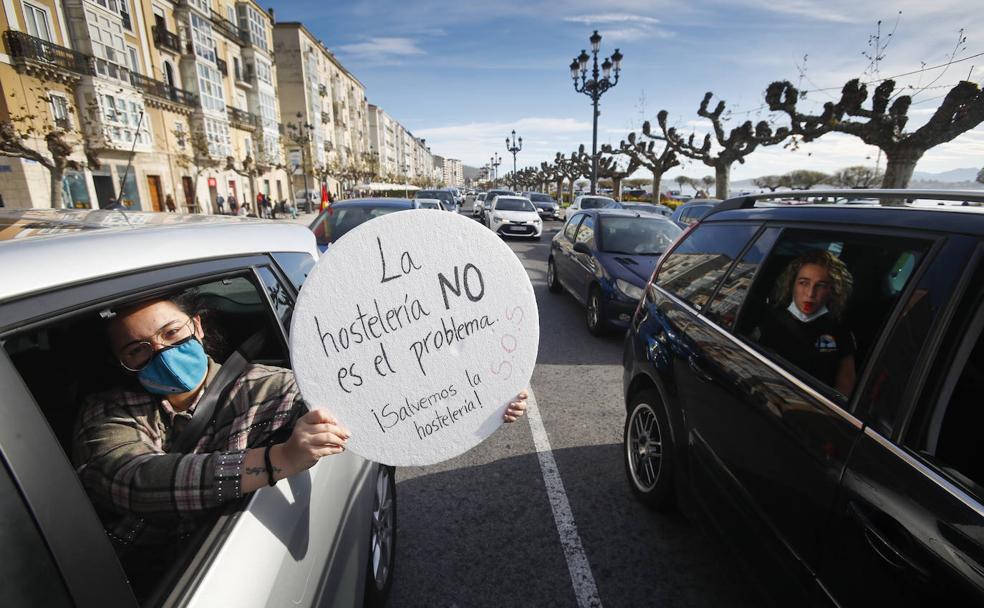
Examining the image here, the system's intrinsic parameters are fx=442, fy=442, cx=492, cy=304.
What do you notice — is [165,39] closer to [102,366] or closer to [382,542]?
[102,366]

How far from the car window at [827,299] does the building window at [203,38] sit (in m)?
44.5

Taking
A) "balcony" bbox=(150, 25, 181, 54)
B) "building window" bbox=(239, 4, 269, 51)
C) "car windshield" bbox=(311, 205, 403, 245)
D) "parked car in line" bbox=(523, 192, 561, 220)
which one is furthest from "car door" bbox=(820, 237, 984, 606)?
"building window" bbox=(239, 4, 269, 51)

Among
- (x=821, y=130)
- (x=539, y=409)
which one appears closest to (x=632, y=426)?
(x=539, y=409)

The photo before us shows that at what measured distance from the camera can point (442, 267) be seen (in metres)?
1.20

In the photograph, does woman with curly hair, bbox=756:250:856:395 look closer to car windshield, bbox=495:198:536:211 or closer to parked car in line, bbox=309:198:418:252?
parked car in line, bbox=309:198:418:252

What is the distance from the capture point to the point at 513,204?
58.1 feet

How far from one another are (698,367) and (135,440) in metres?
2.30

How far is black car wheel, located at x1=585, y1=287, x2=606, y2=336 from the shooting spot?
6.09 meters

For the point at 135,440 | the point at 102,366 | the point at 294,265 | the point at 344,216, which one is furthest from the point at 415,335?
the point at 344,216

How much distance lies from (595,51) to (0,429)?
20.0 metres

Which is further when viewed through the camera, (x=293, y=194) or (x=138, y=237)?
(x=293, y=194)

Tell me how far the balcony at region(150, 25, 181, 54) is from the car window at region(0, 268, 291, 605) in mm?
40293

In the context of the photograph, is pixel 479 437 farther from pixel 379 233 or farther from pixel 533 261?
pixel 533 261

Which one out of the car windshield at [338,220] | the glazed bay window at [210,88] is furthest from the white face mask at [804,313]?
the glazed bay window at [210,88]
